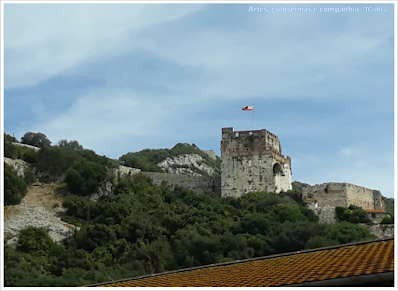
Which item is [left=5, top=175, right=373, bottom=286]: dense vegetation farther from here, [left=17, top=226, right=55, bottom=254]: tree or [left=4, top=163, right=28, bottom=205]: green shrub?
[left=4, top=163, right=28, bottom=205]: green shrub

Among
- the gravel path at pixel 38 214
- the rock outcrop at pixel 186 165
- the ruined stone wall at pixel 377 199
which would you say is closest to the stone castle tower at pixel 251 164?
the ruined stone wall at pixel 377 199

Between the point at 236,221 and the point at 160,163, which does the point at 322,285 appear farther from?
the point at 160,163

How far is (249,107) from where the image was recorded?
43.0 meters

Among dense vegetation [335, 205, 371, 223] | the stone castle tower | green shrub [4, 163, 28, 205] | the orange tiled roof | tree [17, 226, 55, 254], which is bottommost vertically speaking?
the orange tiled roof

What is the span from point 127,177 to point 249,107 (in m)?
9.48

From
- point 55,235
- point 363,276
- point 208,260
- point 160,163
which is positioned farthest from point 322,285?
point 160,163

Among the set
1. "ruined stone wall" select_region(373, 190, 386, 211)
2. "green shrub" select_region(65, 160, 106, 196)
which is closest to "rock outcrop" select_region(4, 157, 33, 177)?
"green shrub" select_region(65, 160, 106, 196)

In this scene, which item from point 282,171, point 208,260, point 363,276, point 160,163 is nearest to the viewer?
point 363,276

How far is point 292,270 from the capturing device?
26.9ft

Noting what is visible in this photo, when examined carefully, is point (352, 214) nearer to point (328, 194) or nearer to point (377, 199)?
point (328, 194)

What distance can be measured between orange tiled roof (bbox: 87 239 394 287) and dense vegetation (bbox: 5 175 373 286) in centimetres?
1429

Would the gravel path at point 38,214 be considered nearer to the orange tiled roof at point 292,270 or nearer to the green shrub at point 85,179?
the green shrub at point 85,179

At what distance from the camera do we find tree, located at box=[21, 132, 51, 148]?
2208 inches

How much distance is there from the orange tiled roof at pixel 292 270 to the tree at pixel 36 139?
156ft
